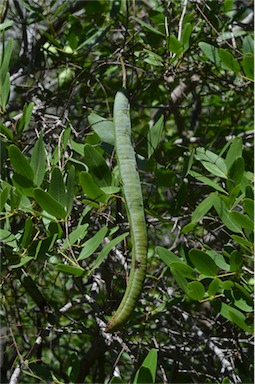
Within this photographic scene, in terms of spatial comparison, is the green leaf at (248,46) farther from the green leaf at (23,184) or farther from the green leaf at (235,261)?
the green leaf at (23,184)

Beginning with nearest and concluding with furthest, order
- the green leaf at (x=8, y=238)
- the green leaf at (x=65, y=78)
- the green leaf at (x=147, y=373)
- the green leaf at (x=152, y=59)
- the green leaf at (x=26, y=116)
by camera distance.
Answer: the green leaf at (x=147, y=373), the green leaf at (x=8, y=238), the green leaf at (x=26, y=116), the green leaf at (x=152, y=59), the green leaf at (x=65, y=78)

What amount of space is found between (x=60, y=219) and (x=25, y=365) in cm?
33

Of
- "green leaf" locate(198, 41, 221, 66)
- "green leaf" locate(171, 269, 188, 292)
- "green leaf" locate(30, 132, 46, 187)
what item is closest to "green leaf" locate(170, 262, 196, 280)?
"green leaf" locate(171, 269, 188, 292)

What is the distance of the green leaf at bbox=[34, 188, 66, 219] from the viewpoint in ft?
2.87

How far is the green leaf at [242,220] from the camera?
976 millimetres

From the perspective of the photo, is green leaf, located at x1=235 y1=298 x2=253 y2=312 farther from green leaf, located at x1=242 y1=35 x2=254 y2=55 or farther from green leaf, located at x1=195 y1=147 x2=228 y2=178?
green leaf, located at x1=242 y1=35 x2=254 y2=55

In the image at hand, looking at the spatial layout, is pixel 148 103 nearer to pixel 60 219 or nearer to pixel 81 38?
→ pixel 81 38

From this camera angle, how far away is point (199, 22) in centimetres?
137

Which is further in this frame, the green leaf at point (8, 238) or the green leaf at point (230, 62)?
the green leaf at point (230, 62)

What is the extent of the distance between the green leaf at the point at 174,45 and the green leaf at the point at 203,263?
38cm

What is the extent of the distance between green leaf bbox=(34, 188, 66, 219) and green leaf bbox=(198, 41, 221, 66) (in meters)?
0.50

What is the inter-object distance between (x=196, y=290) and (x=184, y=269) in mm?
37

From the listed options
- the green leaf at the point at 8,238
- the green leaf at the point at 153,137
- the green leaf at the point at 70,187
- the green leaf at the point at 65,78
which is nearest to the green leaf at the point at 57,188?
the green leaf at the point at 70,187

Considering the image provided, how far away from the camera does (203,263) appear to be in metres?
0.99
